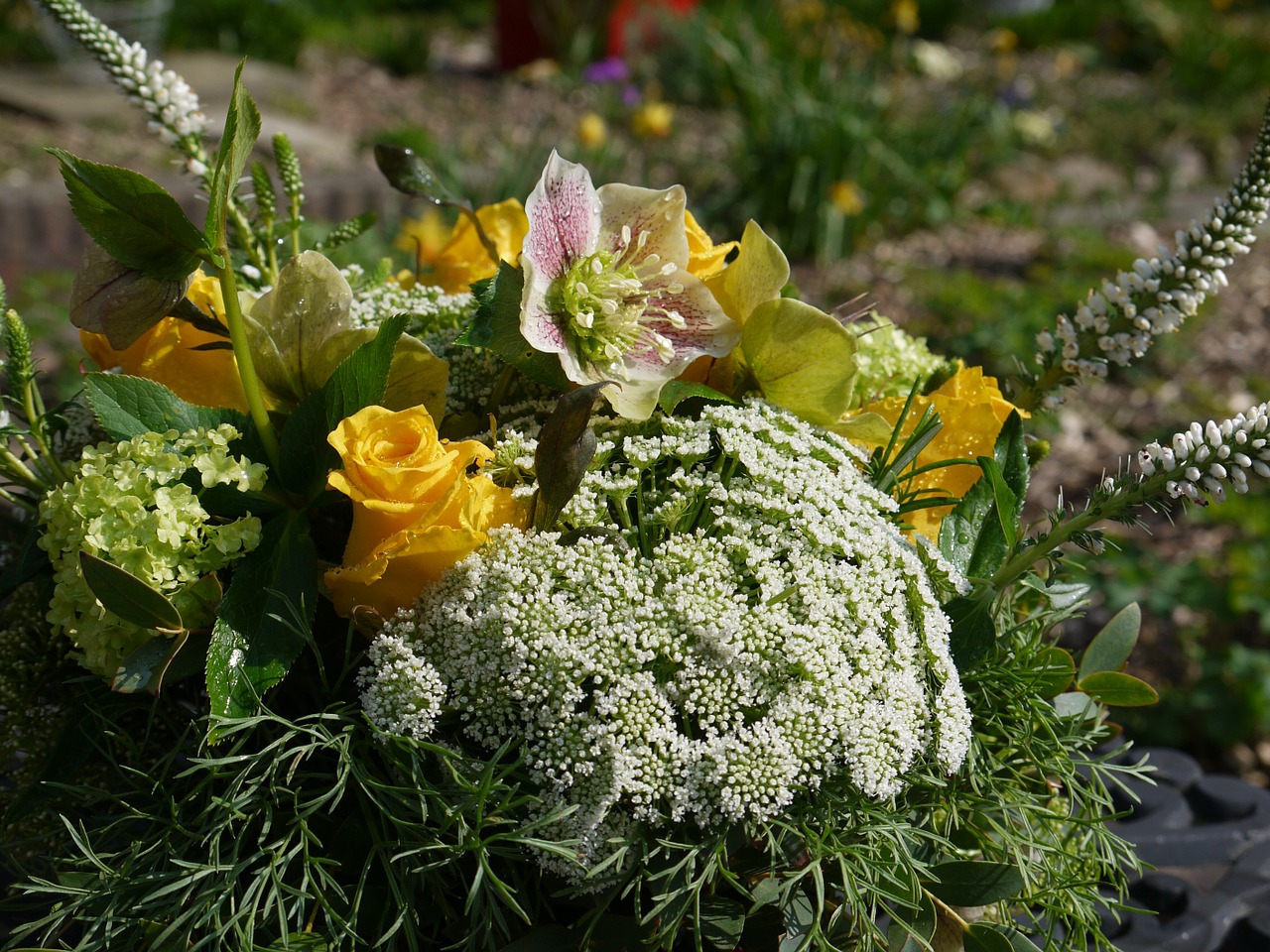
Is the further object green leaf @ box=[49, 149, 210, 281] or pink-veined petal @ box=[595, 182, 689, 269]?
pink-veined petal @ box=[595, 182, 689, 269]

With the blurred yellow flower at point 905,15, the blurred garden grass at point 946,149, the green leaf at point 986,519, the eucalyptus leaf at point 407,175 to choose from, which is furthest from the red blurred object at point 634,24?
the green leaf at point 986,519

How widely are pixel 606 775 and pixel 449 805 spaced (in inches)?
4.7

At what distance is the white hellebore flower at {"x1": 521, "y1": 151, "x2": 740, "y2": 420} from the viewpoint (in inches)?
34.3

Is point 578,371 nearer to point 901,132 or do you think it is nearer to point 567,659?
point 567,659

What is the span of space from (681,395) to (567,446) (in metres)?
0.15

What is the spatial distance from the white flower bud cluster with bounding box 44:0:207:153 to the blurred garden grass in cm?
182

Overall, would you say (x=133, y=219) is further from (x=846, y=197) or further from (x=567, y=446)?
(x=846, y=197)

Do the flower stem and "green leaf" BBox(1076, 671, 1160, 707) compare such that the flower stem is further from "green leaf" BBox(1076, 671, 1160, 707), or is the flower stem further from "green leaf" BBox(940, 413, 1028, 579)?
"green leaf" BBox(1076, 671, 1160, 707)

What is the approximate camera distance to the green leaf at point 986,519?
3.04 feet

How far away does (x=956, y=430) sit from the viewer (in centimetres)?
98

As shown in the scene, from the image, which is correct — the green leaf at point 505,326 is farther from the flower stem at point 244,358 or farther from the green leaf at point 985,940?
the green leaf at point 985,940

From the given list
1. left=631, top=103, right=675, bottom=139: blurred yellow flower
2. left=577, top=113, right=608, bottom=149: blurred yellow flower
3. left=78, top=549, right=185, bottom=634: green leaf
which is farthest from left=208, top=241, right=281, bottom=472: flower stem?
left=631, top=103, right=675, bottom=139: blurred yellow flower

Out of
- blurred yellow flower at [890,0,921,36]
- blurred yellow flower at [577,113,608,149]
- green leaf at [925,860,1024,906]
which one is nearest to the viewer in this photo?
green leaf at [925,860,1024,906]

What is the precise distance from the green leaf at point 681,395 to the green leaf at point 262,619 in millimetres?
287
